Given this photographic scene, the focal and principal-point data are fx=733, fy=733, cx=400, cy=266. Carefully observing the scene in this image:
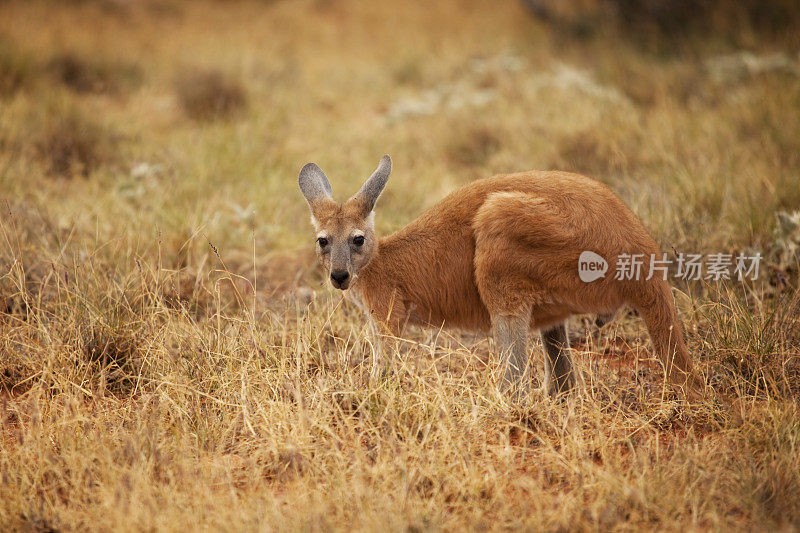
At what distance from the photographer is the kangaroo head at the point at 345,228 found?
410 centimetres

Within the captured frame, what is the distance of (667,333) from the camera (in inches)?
140

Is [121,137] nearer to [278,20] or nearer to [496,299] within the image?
[496,299]

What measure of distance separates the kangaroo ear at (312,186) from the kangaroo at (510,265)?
0.50ft

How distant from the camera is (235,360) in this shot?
386 centimetres

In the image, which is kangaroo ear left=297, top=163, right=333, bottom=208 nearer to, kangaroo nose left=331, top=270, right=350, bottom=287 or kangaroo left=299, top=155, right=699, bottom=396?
kangaroo left=299, top=155, right=699, bottom=396

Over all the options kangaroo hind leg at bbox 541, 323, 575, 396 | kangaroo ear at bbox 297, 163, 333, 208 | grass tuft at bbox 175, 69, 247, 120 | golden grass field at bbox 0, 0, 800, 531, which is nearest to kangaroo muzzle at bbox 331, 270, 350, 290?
golden grass field at bbox 0, 0, 800, 531

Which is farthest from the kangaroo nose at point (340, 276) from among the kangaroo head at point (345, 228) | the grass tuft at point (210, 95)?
the grass tuft at point (210, 95)

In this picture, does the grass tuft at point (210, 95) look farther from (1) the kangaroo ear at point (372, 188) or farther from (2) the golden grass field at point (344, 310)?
(1) the kangaroo ear at point (372, 188)

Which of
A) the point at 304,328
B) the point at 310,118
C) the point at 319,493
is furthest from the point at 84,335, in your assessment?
the point at 310,118

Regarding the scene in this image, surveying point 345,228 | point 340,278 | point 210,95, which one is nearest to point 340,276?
point 340,278

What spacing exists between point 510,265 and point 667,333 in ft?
2.70

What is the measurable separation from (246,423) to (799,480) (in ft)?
7.66

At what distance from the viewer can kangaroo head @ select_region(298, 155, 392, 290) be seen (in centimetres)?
410

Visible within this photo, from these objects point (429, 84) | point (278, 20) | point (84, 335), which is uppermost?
point (278, 20)
